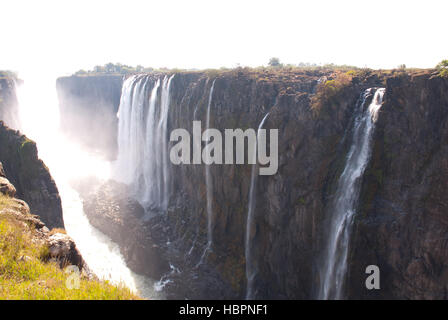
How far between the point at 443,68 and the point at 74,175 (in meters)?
38.4

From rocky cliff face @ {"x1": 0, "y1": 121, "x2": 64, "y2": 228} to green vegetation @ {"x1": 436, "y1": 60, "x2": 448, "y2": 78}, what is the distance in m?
20.7

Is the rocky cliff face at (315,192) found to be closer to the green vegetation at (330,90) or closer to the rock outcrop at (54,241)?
the green vegetation at (330,90)

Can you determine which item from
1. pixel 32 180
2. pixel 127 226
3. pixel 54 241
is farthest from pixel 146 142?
pixel 54 241

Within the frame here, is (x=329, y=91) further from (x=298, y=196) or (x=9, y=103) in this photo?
(x=9, y=103)

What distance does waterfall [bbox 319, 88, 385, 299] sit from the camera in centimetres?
1238

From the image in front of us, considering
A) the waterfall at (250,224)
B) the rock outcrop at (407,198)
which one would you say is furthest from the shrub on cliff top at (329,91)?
the waterfall at (250,224)

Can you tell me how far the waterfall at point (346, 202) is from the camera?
40.6 ft

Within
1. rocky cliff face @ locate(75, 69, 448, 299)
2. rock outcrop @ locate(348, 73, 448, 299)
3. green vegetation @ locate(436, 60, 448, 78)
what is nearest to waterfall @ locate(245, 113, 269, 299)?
rocky cliff face @ locate(75, 69, 448, 299)

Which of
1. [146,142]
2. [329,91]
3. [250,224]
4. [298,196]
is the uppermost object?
[329,91]

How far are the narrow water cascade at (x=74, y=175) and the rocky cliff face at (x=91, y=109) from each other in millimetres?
2361

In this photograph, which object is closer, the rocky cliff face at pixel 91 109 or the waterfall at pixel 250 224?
the waterfall at pixel 250 224

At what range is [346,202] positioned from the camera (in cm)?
1288
